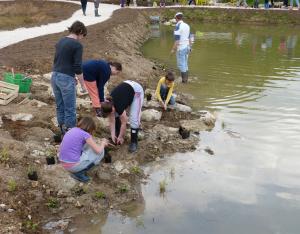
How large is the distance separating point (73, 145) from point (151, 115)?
3.93m

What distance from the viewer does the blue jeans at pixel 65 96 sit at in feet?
26.2

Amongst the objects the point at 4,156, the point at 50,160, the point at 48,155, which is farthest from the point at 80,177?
the point at 4,156

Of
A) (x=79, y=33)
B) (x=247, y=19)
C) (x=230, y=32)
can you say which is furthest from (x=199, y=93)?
(x=247, y=19)

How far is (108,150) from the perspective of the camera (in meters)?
8.64

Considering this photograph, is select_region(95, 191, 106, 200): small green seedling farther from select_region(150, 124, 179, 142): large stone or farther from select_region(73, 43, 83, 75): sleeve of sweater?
select_region(150, 124, 179, 142): large stone

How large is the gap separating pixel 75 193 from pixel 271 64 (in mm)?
13185

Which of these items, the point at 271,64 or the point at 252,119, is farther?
the point at 271,64

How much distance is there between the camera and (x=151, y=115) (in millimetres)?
10695

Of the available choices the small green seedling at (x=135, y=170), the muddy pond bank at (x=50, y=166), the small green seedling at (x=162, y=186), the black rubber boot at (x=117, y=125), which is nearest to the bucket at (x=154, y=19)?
the muddy pond bank at (x=50, y=166)

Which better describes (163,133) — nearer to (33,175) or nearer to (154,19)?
(33,175)

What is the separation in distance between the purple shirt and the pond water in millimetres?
1114

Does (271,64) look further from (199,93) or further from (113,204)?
(113,204)

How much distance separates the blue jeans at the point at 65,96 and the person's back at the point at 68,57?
112 mm

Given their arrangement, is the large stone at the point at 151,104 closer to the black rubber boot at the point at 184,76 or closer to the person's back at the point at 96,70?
the person's back at the point at 96,70
